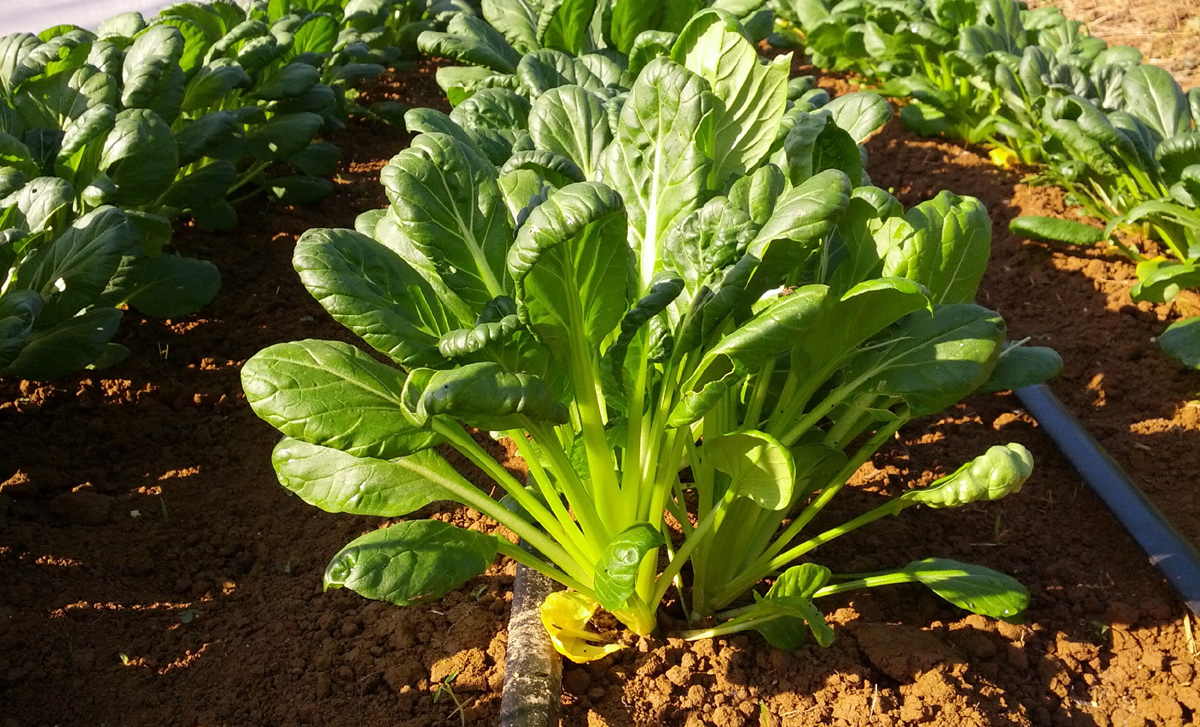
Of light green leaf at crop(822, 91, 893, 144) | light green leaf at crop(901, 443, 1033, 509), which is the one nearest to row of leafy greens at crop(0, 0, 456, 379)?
light green leaf at crop(822, 91, 893, 144)

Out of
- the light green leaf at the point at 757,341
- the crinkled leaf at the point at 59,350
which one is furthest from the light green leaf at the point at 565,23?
the light green leaf at the point at 757,341

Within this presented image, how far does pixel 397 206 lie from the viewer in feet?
5.33

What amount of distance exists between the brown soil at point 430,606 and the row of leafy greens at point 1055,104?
0.38 meters

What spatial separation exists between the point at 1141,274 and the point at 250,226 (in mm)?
3250

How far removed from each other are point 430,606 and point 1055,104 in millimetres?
2762

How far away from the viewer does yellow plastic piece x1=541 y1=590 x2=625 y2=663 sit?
1843mm

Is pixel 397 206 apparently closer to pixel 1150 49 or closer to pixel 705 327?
pixel 705 327

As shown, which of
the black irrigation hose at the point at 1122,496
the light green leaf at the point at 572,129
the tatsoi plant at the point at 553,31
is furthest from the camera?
the tatsoi plant at the point at 553,31

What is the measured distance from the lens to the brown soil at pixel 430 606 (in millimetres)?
1858

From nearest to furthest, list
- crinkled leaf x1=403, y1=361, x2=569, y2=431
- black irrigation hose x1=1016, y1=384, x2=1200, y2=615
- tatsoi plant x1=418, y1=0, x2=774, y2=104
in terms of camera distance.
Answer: crinkled leaf x1=403, y1=361, x2=569, y2=431 → black irrigation hose x1=1016, y1=384, x2=1200, y2=615 → tatsoi plant x1=418, y1=0, x2=774, y2=104

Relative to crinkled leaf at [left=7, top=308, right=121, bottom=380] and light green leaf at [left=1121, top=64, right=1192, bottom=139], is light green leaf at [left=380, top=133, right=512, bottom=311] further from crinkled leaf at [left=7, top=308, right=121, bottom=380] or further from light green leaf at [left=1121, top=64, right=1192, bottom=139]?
light green leaf at [left=1121, top=64, right=1192, bottom=139]

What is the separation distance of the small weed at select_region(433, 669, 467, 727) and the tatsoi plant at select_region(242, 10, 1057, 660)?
0.78ft

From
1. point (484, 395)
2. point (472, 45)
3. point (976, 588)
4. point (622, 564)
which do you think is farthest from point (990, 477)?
point (472, 45)

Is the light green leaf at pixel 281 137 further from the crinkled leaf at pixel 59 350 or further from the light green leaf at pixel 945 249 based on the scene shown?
the light green leaf at pixel 945 249
